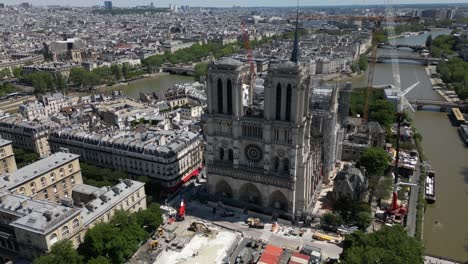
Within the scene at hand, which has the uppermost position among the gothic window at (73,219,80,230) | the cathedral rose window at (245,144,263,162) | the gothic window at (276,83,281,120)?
the gothic window at (276,83,281,120)

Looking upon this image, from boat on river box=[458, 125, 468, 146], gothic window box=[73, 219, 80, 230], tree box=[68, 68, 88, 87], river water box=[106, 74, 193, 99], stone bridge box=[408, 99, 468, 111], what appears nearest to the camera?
gothic window box=[73, 219, 80, 230]

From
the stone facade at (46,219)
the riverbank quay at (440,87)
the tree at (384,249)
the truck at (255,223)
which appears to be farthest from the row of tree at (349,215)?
the riverbank quay at (440,87)

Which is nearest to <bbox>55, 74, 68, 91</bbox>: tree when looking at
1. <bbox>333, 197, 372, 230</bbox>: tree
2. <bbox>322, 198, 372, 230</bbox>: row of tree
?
<bbox>333, 197, 372, 230</bbox>: tree

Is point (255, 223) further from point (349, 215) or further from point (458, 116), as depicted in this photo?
point (458, 116)

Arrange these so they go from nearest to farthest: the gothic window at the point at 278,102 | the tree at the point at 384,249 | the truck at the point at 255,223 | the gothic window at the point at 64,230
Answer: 1. the tree at the point at 384,249
2. the gothic window at the point at 64,230
3. the gothic window at the point at 278,102
4. the truck at the point at 255,223

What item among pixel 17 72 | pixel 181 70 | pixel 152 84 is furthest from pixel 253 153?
pixel 17 72

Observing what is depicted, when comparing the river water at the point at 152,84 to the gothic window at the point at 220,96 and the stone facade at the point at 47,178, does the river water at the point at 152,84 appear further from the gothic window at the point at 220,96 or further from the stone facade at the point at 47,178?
the gothic window at the point at 220,96

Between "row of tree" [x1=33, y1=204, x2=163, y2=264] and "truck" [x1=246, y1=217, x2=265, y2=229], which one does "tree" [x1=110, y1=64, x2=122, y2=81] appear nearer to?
"row of tree" [x1=33, y1=204, x2=163, y2=264]
